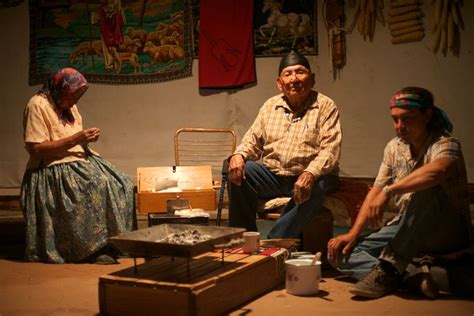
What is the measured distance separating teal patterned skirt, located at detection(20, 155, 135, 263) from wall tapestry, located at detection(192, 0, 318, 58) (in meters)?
2.81

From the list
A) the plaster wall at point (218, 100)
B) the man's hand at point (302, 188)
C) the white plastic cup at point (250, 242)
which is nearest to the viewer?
the white plastic cup at point (250, 242)

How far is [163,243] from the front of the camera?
3105 millimetres

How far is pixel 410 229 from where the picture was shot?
338 centimetres

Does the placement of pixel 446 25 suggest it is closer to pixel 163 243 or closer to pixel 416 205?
pixel 416 205

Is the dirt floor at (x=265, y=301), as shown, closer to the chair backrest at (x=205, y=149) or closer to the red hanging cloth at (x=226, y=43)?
the chair backrest at (x=205, y=149)

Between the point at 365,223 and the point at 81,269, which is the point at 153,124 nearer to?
the point at 81,269

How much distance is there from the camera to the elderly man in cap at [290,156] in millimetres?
4129

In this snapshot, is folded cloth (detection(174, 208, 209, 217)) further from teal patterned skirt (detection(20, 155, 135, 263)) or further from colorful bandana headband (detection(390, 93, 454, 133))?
colorful bandana headband (detection(390, 93, 454, 133))

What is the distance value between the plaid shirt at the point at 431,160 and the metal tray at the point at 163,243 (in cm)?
93

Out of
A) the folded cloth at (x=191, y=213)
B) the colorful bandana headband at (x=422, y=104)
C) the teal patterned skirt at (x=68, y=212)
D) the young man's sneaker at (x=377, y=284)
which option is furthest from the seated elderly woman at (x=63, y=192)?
the colorful bandana headband at (x=422, y=104)

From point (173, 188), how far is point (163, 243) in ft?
6.49

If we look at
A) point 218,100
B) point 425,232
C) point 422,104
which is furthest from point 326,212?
point 218,100

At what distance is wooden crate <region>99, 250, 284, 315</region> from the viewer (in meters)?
2.99

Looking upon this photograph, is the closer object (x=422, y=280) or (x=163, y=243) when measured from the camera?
(x=163, y=243)
